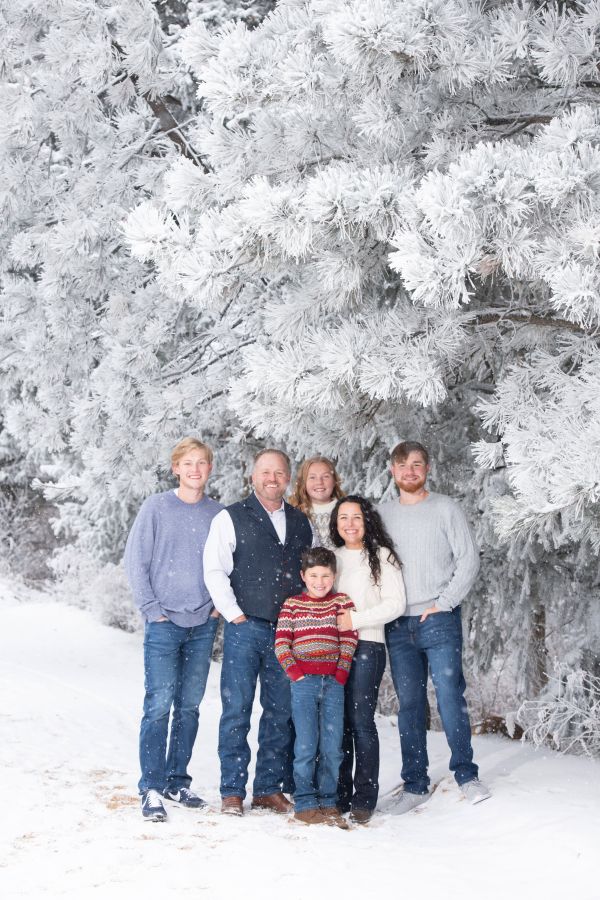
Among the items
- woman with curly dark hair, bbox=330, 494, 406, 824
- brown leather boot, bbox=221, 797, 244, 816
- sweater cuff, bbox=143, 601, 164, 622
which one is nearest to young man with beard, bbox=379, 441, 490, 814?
woman with curly dark hair, bbox=330, 494, 406, 824

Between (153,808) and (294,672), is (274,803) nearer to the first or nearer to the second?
(153,808)

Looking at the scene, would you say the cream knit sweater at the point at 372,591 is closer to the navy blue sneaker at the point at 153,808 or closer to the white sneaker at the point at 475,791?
the white sneaker at the point at 475,791

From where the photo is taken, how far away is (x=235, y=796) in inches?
191

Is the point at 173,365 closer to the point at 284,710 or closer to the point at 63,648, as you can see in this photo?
the point at 284,710

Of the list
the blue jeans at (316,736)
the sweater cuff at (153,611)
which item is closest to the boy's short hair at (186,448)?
the sweater cuff at (153,611)

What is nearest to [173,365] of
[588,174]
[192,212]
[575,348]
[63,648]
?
[192,212]

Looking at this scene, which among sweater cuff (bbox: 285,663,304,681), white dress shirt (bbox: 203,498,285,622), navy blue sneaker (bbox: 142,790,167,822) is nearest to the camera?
navy blue sneaker (bbox: 142,790,167,822)

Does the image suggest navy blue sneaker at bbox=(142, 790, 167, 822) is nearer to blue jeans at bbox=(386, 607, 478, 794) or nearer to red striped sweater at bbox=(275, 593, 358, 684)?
red striped sweater at bbox=(275, 593, 358, 684)

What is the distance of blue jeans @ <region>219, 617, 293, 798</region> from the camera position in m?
4.90

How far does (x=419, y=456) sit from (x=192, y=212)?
1727mm

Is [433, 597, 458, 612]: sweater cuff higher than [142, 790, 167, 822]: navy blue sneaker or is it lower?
higher

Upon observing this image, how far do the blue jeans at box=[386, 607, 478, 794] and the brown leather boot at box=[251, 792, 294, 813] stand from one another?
661 mm

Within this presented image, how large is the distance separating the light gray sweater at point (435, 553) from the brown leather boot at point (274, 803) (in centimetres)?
115

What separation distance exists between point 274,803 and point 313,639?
0.94 meters
